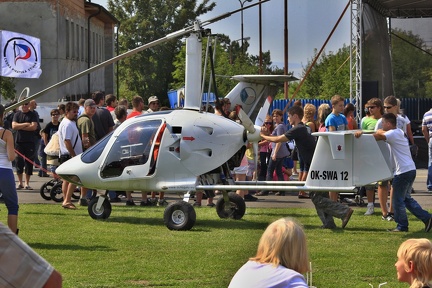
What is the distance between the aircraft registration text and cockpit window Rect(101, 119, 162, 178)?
1823 mm

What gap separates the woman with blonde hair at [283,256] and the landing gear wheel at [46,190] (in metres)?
10.0

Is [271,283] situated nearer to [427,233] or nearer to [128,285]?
[128,285]

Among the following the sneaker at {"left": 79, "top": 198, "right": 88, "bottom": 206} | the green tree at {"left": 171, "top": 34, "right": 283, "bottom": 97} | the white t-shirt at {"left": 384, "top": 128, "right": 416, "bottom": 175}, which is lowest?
the sneaker at {"left": 79, "top": 198, "right": 88, "bottom": 206}

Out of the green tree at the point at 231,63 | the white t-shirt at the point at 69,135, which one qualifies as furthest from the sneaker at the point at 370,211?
the green tree at the point at 231,63

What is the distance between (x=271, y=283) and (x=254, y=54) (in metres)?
0.80

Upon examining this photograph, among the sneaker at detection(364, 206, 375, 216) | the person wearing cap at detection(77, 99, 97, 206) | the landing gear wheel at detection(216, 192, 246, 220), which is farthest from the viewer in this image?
the person wearing cap at detection(77, 99, 97, 206)

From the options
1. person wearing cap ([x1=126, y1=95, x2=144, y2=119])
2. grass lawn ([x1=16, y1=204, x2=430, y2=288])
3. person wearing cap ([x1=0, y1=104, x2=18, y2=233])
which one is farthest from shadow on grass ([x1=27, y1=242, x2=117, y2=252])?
person wearing cap ([x1=126, y1=95, x2=144, y2=119])

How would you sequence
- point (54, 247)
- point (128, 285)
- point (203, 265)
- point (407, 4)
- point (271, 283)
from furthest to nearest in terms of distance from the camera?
1. point (54, 247)
2. point (203, 265)
3. point (128, 285)
4. point (407, 4)
5. point (271, 283)

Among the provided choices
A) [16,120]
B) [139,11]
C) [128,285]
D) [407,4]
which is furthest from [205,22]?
[16,120]

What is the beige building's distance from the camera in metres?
4.66

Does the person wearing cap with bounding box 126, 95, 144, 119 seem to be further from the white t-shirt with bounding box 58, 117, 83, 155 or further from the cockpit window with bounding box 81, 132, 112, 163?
the white t-shirt with bounding box 58, 117, 83, 155

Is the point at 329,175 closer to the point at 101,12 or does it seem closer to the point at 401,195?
the point at 401,195

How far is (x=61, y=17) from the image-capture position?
4836mm

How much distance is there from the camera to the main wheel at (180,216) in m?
9.76
